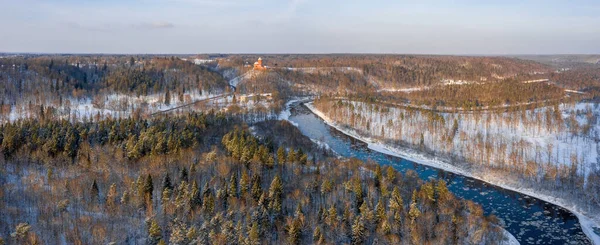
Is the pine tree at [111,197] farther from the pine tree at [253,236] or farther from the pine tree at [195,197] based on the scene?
the pine tree at [253,236]

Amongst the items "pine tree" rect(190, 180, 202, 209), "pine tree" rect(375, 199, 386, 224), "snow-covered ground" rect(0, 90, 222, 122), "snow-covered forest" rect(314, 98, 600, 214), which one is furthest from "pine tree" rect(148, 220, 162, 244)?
"snow-covered ground" rect(0, 90, 222, 122)

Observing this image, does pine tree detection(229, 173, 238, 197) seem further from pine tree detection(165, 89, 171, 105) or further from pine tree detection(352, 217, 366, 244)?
pine tree detection(165, 89, 171, 105)

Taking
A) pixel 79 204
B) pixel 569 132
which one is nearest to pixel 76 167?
pixel 79 204

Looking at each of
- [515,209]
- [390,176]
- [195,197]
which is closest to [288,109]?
[390,176]

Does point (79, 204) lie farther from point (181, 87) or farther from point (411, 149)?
point (181, 87)

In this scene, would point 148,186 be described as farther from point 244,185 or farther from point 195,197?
point 244,185

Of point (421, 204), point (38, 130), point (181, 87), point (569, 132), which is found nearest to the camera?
point (421, 204)
